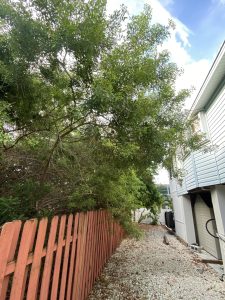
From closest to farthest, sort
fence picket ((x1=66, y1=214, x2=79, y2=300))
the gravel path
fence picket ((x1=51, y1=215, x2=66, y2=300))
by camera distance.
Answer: fence picket ((x1=51, y1=215, x2=66, y2=300))
fence picket ((x1=66, y1=214, x2=79, y2=300))
the gravel path

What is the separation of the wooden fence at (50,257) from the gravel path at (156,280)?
44 cm

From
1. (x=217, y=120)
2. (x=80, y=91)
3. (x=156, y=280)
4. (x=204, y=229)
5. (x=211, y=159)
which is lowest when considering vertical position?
(x=156, y=280)

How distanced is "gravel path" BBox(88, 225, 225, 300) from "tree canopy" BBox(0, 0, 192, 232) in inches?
70.5

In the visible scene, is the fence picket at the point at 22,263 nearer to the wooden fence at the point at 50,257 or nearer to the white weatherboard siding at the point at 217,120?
the wooden fence at the point at 50,257

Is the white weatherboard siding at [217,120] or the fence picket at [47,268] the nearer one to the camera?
the fence picket at [47,268]

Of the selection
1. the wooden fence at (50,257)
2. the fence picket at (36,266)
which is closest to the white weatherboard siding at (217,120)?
the wooden fence at (50,257)

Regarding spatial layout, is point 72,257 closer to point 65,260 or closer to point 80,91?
point 65,260

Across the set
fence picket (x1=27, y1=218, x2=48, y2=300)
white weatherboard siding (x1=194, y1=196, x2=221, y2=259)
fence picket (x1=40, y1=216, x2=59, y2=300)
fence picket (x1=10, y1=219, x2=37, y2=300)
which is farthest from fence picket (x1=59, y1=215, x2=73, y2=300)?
white weatherboard siding (x1=194, y1=196, x2=221, y2=259)

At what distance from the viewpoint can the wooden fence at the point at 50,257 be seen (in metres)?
1.46

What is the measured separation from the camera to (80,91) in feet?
9.02

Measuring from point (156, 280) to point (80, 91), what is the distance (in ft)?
13.8

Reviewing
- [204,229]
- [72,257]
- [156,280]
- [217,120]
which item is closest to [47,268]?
[72,257]

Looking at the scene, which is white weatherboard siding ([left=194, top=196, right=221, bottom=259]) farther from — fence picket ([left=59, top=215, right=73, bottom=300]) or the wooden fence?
fence picket ([left=59, top=215, right=73, bottom=300])

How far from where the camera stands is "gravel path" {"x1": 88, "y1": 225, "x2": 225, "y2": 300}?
3.50 meters
